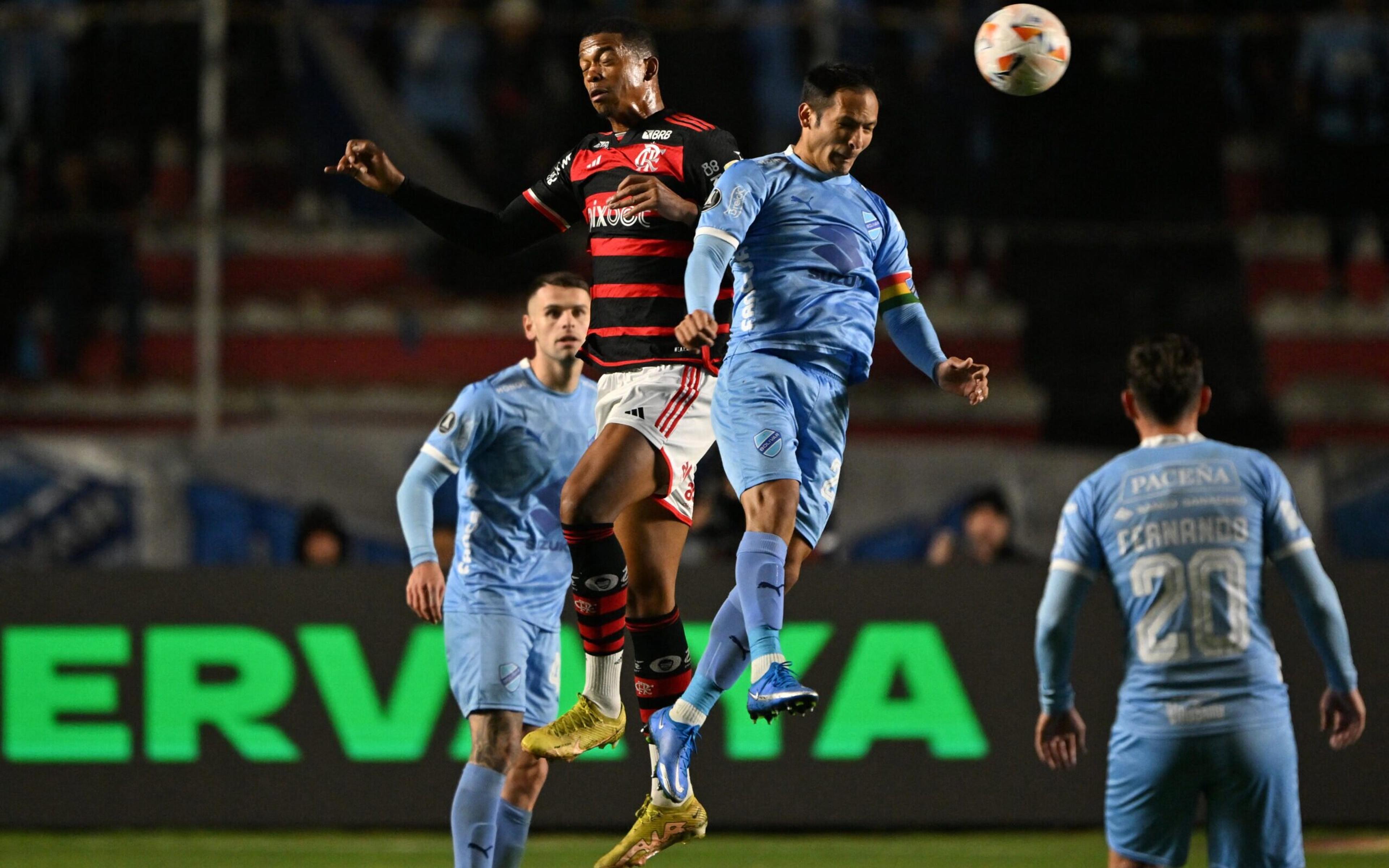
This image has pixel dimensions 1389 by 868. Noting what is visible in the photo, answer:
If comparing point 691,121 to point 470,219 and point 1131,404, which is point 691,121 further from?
point 1131,404

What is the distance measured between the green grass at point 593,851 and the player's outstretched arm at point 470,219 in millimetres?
3774

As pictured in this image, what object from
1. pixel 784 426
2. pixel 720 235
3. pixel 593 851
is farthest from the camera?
pixel 593 851

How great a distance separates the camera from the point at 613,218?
18.7ft

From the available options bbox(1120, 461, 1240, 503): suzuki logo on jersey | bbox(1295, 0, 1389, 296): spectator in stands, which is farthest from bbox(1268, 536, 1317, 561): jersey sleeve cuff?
bbox(1295, 0, 1389, 296): spectator in stands

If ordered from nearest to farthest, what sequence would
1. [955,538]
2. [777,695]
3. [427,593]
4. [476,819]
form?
[777,695]
[427,593]
[476,819]
[955,538]

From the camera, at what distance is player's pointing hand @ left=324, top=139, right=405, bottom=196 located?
567 cm

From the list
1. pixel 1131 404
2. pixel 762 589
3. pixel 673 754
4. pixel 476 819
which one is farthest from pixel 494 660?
pixel 1131 404

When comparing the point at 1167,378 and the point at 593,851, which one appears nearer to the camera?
the point at 1167,378

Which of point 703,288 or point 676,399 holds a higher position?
point 703,288

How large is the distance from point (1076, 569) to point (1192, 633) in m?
0.35

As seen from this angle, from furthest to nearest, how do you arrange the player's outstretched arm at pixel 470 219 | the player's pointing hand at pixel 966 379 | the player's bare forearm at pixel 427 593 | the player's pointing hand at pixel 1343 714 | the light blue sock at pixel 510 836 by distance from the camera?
the light blue sock at pixel 510 836, the player's bare forearm at pixel 427 593, the player's outstretched arm at pixel 470 219, the player's pointing hand at pixel 966 379, the player's pointing hand at pixel 1343 714

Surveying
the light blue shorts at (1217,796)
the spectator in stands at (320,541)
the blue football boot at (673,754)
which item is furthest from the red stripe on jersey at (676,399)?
the spectator in stands at (320,541)

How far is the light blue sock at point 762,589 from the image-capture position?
5.39 m

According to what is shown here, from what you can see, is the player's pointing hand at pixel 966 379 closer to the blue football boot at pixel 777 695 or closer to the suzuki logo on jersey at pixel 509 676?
the blue football boot at pixel 777 695
